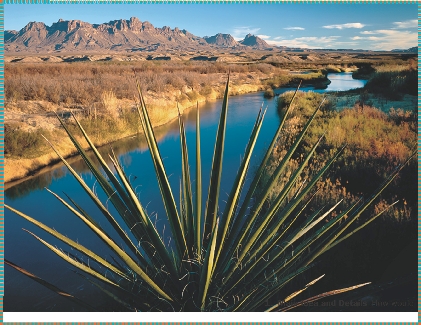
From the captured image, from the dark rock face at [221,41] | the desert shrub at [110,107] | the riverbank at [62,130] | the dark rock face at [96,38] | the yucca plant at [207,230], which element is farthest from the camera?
the dark rock face at [221,41]

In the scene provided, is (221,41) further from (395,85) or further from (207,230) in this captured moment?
(207,230)

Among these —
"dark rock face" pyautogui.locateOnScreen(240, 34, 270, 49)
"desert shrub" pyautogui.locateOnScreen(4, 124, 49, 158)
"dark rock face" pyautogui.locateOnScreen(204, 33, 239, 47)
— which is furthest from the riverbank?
"dark rock face" pyautogui.locateOnScreen(204, 33, 239, 47)

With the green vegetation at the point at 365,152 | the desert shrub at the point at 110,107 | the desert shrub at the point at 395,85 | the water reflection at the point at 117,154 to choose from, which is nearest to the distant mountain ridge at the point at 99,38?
the desert shrub at the point at 395,85

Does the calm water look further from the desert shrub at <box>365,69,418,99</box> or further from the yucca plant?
the desert shrub at <box>365,69,418,99</box>

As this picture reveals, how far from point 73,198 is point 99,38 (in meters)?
103

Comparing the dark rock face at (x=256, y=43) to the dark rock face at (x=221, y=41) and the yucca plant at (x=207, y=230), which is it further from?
the yucca plant at (x=207, y=230)

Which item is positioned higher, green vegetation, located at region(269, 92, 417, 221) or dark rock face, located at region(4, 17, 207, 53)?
dark rock face, located at region(4, 17, 207, 53)

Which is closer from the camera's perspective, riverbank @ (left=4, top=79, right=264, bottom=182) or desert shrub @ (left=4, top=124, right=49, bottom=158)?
riverbank @ (left=4, top=79, right=264, bottom=182)

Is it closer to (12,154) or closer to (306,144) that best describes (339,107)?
(306,144)

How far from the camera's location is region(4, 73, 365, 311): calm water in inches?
152

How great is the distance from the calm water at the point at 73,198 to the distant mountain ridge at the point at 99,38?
76056mm

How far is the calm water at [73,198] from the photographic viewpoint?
12.7 feet

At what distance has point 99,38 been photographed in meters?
97.6

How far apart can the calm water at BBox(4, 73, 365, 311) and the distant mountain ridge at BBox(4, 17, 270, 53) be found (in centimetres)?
7606
